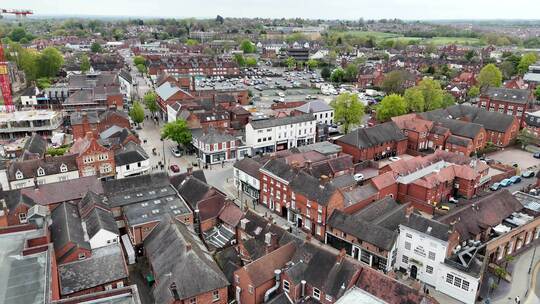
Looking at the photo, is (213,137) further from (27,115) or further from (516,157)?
(516,157)

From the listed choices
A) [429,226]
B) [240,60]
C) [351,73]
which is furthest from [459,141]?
[240,60]

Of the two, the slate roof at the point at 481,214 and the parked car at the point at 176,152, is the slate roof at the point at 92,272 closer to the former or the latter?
the slate roof at the point at 481,214

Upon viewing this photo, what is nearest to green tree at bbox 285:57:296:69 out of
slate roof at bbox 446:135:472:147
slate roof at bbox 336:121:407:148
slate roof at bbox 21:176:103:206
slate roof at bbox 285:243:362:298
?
slate roof at bbox 336:121:407:148

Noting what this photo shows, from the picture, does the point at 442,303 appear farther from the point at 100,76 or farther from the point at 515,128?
the point at 100,76

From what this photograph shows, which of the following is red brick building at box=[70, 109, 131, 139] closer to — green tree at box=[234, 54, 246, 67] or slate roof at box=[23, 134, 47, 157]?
slate roof at box=[23, 134, 47, 157]

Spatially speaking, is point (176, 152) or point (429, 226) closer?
point (429, 226)

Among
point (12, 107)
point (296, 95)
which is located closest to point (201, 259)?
point (12, 107)
